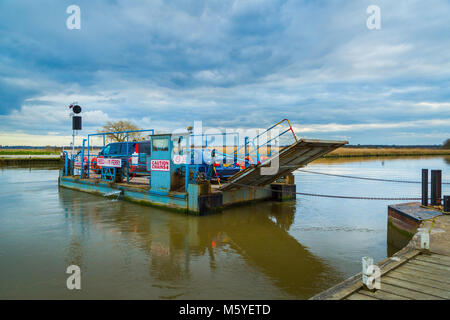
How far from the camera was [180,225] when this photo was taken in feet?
31.3

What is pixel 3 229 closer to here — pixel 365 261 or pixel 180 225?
pixel 180 225

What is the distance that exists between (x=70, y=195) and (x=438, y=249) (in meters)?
16.0

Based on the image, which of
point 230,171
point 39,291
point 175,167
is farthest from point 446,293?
point 230,171

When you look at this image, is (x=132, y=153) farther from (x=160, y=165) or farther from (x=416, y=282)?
(x=416, y=282)

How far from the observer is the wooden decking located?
3.50 meters

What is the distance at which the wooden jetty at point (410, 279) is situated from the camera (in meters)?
3.52

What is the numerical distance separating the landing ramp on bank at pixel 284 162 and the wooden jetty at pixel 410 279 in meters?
4.37

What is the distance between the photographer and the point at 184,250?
7.25 metres

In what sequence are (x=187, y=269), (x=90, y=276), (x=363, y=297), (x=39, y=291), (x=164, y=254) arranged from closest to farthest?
(x=363, y=297), (x=39, y=291), (x=90, y=276), (x=187, y=269), (x=164, y=254)

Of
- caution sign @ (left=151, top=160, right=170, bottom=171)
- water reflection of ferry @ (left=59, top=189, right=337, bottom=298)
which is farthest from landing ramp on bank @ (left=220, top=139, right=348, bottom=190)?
caution sign @ (left=151, top=160, right=170, bottom=171)

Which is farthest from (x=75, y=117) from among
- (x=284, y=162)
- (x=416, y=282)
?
(x=416, y=282)

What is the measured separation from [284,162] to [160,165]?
4712 millimetres

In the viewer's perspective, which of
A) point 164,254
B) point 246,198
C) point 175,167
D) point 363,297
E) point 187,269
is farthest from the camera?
point 246,198
